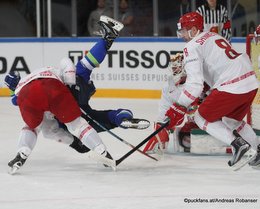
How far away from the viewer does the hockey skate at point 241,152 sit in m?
4.64

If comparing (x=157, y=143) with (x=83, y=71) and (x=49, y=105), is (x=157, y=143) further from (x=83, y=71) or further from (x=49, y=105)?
(x=49, y=105)

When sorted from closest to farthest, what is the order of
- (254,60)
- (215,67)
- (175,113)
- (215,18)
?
(215,67) → (175,113) → (254,60) → (215,18)

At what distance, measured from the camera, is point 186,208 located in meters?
4.04

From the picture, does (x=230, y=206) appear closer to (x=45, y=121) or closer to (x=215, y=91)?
(x=215, y=91)

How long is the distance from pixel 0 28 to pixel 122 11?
1.40 meters

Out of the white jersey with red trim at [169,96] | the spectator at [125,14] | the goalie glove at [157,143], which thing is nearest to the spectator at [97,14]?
the spectator at [125,14]

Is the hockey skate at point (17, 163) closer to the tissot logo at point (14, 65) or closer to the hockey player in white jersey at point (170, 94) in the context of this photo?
the hockey player in white jersey at point (170, 94)

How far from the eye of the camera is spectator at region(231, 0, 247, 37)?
851 centimetres

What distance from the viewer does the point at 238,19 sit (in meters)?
8.54

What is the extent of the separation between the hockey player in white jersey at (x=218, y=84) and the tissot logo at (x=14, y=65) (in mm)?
4265

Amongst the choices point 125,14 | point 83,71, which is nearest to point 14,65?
point 125,14

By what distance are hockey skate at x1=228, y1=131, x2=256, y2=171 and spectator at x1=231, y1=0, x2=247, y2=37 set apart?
3950 mm

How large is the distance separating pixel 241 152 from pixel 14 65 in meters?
4.68

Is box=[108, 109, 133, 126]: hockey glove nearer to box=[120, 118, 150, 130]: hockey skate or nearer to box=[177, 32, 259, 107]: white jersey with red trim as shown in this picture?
box=[120, 118, 150, 130]: hockey skate
